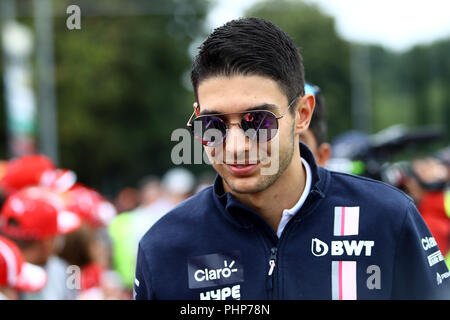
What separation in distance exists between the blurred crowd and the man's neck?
1656 millimetres

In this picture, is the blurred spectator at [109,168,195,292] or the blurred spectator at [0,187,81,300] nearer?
the blurred spectator at [0,187,81,300]

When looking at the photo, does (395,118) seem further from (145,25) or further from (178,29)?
(145,25)

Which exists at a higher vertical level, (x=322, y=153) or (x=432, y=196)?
(x=322, y=153)

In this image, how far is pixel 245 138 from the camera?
2.09 m

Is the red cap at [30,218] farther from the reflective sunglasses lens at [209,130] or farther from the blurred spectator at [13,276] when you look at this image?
the reflective sunglasses lens at [209,130]

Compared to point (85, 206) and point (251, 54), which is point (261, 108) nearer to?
point (251, 54)

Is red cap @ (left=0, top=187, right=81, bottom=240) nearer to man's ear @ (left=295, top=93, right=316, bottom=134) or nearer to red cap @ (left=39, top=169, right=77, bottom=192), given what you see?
red cap @ (left=39, top=169, right=77, bottom=192)

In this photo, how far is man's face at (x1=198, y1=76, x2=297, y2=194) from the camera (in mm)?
2094

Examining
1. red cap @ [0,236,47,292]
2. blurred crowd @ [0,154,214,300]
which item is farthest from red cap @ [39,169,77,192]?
red cap @ [0,236,47,292]

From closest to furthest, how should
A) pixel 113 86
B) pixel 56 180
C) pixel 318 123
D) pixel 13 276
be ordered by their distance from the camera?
pixel 13 276
pixel 318 123
pixel 56 180
pixel 113 86

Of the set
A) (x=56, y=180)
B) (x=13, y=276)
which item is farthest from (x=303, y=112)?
(x=56, y=180)

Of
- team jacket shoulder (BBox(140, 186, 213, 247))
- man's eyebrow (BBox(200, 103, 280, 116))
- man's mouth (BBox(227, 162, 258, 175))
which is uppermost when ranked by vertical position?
man's eyebrow (BBox(200, 103, 280, 116))

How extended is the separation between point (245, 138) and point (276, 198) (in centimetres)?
28

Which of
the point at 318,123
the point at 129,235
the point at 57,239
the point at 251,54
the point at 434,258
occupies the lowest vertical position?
the point at 129,235
